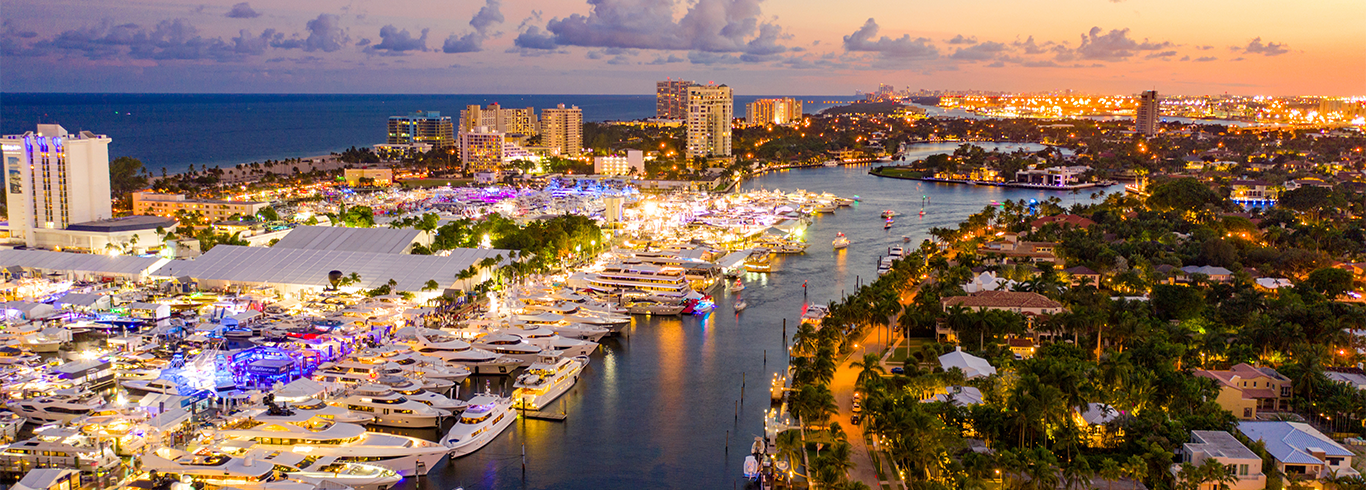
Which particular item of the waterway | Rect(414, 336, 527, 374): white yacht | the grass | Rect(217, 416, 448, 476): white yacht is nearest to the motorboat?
the waterway

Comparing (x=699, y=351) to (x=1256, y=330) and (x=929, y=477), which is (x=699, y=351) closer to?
(x=929, y=477)

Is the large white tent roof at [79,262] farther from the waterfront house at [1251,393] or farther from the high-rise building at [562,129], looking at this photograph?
the high-rise building at [562,129]

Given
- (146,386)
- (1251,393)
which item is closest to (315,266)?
(146,386)

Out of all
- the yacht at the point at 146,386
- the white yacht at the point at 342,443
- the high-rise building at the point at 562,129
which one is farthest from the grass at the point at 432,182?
the white yacht at the point at 342,443

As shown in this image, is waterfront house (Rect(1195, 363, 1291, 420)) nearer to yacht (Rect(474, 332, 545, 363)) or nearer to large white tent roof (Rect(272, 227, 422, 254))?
yacht (Rect(474, 332, 545, 363))

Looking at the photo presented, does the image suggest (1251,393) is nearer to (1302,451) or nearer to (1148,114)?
(1302,451)

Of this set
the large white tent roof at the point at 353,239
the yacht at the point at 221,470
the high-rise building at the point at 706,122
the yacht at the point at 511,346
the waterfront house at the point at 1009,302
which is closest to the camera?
the yacht at the point at 221,470

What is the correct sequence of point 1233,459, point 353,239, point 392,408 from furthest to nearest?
point 353,239, point 392,408, point 1233,459
